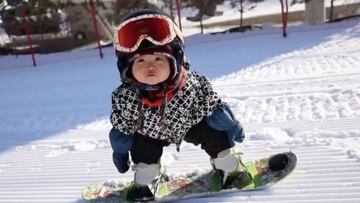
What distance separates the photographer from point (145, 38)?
7.16ft

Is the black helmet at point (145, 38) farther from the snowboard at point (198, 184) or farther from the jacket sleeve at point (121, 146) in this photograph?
the snowboard at point (198, 184)

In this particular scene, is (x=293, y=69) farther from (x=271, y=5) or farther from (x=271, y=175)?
(x=271, y=5)

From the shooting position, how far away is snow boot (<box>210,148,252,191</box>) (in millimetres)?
2541

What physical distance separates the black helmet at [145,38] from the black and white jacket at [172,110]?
122 mm

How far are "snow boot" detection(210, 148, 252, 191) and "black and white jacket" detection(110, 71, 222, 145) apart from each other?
269 millimetres

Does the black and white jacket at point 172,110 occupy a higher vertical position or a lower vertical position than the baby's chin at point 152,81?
lower

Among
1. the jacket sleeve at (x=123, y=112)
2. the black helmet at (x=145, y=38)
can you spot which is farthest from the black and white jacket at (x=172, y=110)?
the black helmet at (x=145, y=38)

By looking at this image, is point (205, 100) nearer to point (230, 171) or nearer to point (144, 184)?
point (230, 171)

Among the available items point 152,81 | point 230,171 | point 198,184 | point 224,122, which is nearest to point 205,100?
point 224,122

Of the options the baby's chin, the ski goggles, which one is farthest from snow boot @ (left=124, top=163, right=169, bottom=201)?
the ski goggles

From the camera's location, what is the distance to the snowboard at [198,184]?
2.58m

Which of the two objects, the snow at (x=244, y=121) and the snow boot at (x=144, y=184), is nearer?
the snow boot at (x=144, y=184)

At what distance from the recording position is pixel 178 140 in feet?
8.04

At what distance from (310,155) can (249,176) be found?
1.78 feet
